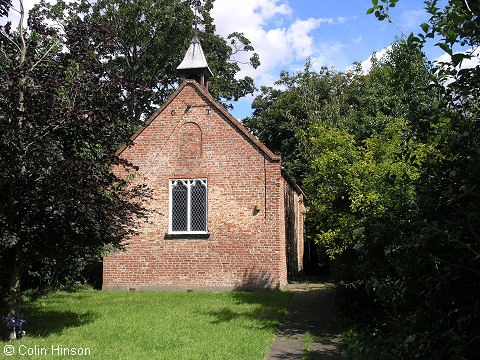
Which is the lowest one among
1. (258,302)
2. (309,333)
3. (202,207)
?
(309,333)

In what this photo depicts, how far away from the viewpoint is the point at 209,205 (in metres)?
15.6

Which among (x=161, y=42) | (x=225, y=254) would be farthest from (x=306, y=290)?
(x=161, y=42)

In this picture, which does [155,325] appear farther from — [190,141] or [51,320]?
[190,141]

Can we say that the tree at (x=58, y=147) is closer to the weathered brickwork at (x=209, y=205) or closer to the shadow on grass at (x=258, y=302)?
the shadow on grass at (x=258, y=302)

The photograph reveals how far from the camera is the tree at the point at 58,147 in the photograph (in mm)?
7398

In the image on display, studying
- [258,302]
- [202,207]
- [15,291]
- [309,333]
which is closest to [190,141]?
[202,207]

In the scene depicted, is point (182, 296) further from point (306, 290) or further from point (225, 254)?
point (306, 290)

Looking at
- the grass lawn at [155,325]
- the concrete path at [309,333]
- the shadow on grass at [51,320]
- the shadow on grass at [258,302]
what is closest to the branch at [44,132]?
the grass lawn at [155,325]

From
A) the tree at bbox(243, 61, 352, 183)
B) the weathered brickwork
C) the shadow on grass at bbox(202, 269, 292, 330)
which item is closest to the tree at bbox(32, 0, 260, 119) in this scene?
the tree at bbox(243, 61, 352, 183)

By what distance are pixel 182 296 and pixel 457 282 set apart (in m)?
11.9

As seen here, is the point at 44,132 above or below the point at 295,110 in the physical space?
below

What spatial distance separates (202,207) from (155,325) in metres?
7.04

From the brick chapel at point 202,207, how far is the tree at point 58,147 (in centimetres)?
664

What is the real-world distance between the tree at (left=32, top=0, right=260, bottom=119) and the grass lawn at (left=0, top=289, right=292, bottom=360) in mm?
15370
